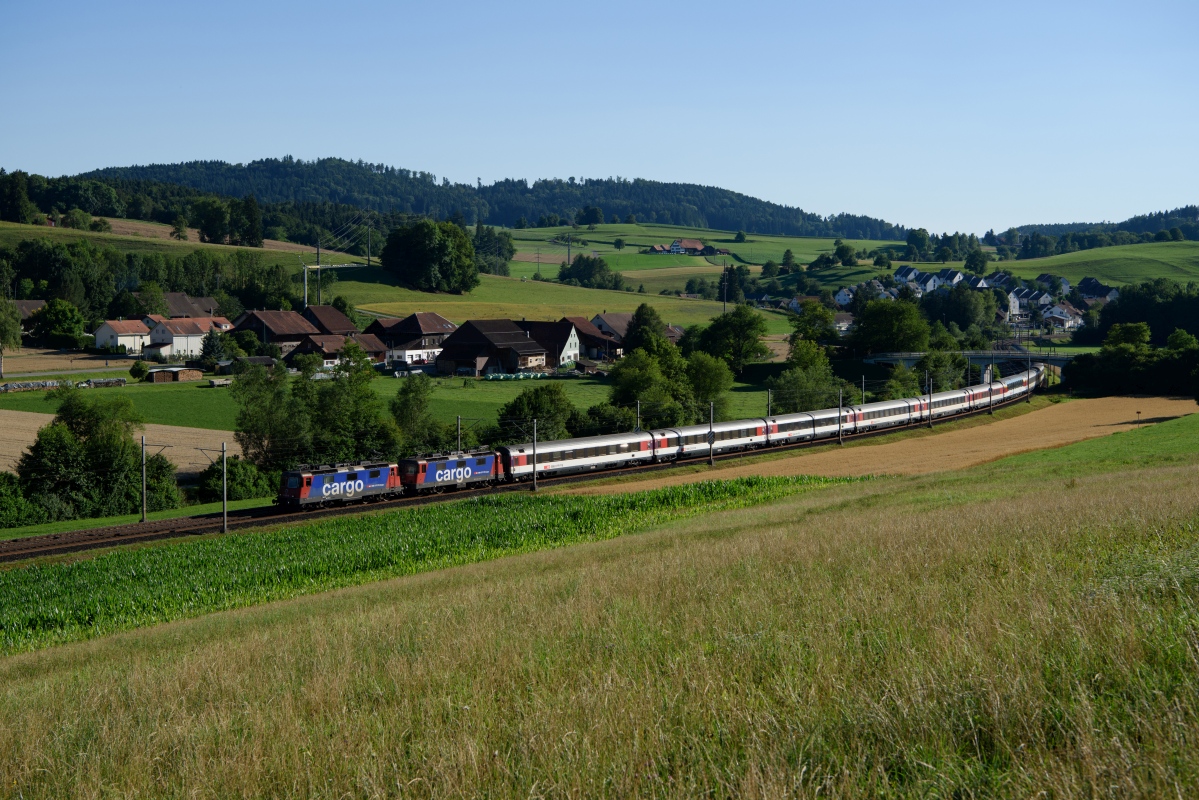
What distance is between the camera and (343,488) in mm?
50938

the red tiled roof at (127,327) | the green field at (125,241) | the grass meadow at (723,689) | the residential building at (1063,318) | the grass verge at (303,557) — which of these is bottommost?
the grass verge at (303,557)

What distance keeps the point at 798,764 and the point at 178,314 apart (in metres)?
154

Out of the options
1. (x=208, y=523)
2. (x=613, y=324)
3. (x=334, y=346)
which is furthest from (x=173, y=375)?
(x=208, y=523)

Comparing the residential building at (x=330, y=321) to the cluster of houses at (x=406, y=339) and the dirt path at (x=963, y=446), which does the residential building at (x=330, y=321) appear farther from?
the dirt path at (x=963, y=446)

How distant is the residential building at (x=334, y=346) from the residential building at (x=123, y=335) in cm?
1966

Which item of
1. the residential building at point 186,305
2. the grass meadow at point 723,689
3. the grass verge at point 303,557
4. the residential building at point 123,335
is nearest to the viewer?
the grass meadow at point 723,689

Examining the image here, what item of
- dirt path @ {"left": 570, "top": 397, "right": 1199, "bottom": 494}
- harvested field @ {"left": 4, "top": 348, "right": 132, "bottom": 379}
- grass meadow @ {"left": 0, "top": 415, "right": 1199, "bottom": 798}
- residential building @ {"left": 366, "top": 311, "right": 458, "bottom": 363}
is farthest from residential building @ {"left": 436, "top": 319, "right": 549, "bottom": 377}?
grass meadow @ {"left": 0, "top": 415, "right": 1199, "bottom": 798}

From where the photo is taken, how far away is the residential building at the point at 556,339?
423 ft

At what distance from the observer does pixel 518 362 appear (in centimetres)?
12188

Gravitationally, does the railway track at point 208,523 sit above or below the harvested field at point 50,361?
below

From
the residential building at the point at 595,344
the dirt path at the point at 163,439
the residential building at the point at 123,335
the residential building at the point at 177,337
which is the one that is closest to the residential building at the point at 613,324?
the residential building at the point at 595,344

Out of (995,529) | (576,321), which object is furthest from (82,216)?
(995,529)

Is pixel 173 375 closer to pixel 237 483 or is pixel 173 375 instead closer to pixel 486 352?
pixel 486 352

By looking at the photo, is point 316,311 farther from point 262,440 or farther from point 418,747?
point 418,747
